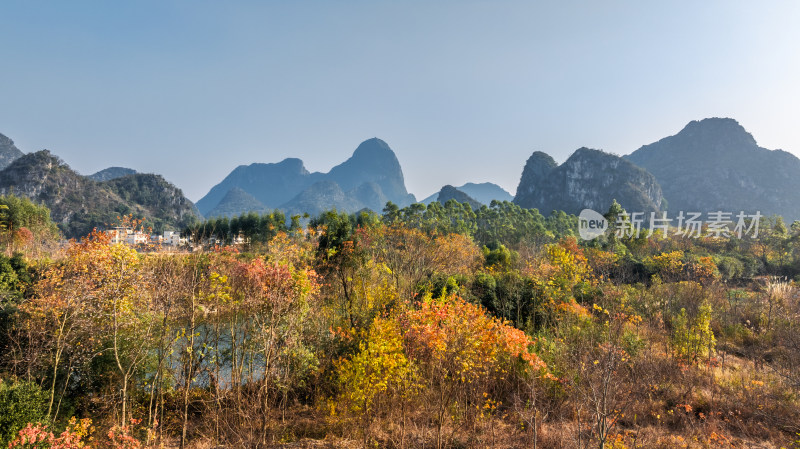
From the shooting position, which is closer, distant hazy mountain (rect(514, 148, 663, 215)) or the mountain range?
the mountain range

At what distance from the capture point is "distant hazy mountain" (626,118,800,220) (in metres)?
137

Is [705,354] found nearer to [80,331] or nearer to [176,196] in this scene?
[80,331]

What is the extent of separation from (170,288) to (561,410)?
32.2ft

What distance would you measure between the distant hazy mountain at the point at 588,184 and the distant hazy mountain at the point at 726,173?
66.2ft

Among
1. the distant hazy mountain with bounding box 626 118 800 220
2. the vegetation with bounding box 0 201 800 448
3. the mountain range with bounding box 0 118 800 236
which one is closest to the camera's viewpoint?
the vegetation with bounding box 0 201 800 448

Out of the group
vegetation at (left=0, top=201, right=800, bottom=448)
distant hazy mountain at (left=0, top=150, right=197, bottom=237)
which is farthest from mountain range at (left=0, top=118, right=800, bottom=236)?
vegetation at (left=0, top=201, right=800, bottom=448)

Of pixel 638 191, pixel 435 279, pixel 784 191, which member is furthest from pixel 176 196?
pixel 784 191

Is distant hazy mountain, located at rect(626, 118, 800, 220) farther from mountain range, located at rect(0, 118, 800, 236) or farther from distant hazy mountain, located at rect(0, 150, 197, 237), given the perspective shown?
distant hazy mountain, located at rect(0, 150, 197, 237)

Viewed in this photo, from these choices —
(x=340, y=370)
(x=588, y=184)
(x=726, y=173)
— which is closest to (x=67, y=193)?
(x=340, y=370)

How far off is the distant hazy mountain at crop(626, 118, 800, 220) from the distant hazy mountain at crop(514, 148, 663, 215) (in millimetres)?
20170

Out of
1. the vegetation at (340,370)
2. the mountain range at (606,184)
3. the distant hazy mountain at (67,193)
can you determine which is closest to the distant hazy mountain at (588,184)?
the mountain range at (606,184)

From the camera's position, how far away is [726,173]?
15125 cm

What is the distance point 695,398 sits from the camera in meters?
9.28

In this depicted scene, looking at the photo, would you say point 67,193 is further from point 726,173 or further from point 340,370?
point 726,173
